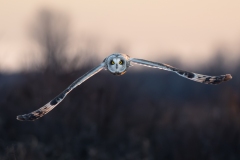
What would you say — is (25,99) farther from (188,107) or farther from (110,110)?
(188,107)

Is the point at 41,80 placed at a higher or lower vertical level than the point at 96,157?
higher

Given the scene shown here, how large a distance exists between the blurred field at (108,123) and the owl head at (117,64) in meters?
8.50

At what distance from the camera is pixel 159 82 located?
146ft

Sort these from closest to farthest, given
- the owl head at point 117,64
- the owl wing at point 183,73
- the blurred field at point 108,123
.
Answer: the owl wing at point 183,73 < the owl head at point 117,64 < the blurred field at point 108,123

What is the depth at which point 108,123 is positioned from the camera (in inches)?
948

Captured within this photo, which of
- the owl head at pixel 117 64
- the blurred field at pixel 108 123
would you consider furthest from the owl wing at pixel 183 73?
the blurred field at pixel 108 123

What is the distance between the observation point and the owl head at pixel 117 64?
1123 cm

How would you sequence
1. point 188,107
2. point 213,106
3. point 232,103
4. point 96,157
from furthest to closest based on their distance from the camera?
point 188,107 < point 213,106 < point 232,103 < point 96,157

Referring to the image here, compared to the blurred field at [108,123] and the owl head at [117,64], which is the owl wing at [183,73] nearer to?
the owl head at [117,64]

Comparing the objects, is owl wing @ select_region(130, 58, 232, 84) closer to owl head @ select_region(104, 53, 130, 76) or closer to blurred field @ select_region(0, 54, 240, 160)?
owl head @ select_region(104, 53, 130, 76)

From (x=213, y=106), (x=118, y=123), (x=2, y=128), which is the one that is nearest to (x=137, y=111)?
(x=118, y=123)

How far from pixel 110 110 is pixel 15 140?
385 centimetres

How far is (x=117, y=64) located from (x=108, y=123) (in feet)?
42.3

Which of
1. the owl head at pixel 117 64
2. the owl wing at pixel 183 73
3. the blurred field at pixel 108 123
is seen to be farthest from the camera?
the blurred field at pixel 108 123
